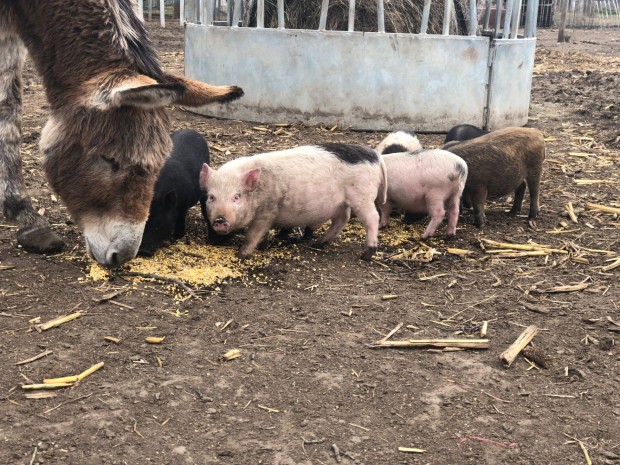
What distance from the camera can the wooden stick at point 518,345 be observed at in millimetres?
3787

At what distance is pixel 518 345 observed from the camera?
393 centimetres

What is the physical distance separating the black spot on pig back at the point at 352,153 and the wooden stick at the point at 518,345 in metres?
1.79

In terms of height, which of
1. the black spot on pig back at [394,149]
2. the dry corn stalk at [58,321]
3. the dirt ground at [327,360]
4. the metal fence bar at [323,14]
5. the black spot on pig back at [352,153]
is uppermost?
the metal fence bar at [323,14]

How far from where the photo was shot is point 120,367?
360 cm

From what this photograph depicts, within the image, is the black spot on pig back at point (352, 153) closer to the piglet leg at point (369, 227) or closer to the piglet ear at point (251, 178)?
the piglet leg at point (369, 227)

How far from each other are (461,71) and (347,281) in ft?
16.1

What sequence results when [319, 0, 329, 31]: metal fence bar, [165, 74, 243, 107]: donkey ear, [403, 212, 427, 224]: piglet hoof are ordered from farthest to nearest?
[319, 0, 329, 31]: metal fence bar < [403, 212, 427, 224]: piglet hoof < [165, 74, 243, 107]: donkey ear

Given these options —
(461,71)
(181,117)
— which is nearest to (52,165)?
(181,117)

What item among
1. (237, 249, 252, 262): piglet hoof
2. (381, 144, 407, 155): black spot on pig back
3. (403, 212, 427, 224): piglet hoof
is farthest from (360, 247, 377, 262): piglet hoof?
(381, 144, 407, 155): black spot on pig back

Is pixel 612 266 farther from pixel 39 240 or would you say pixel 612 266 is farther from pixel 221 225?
pixel 39 240

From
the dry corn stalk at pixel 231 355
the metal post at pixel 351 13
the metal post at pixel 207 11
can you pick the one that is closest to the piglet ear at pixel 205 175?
the dry corn stalk at pixel 231 355

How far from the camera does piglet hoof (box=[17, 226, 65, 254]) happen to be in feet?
16.4

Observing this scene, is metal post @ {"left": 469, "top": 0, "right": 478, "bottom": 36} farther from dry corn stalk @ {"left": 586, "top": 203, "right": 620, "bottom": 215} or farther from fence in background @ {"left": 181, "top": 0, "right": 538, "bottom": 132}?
dry corn stalk @ {"left": 586, "top": 203, "right": 620, "bottom": 215}

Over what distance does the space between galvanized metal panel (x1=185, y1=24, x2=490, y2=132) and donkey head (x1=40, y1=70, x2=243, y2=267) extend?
16.1 feet
